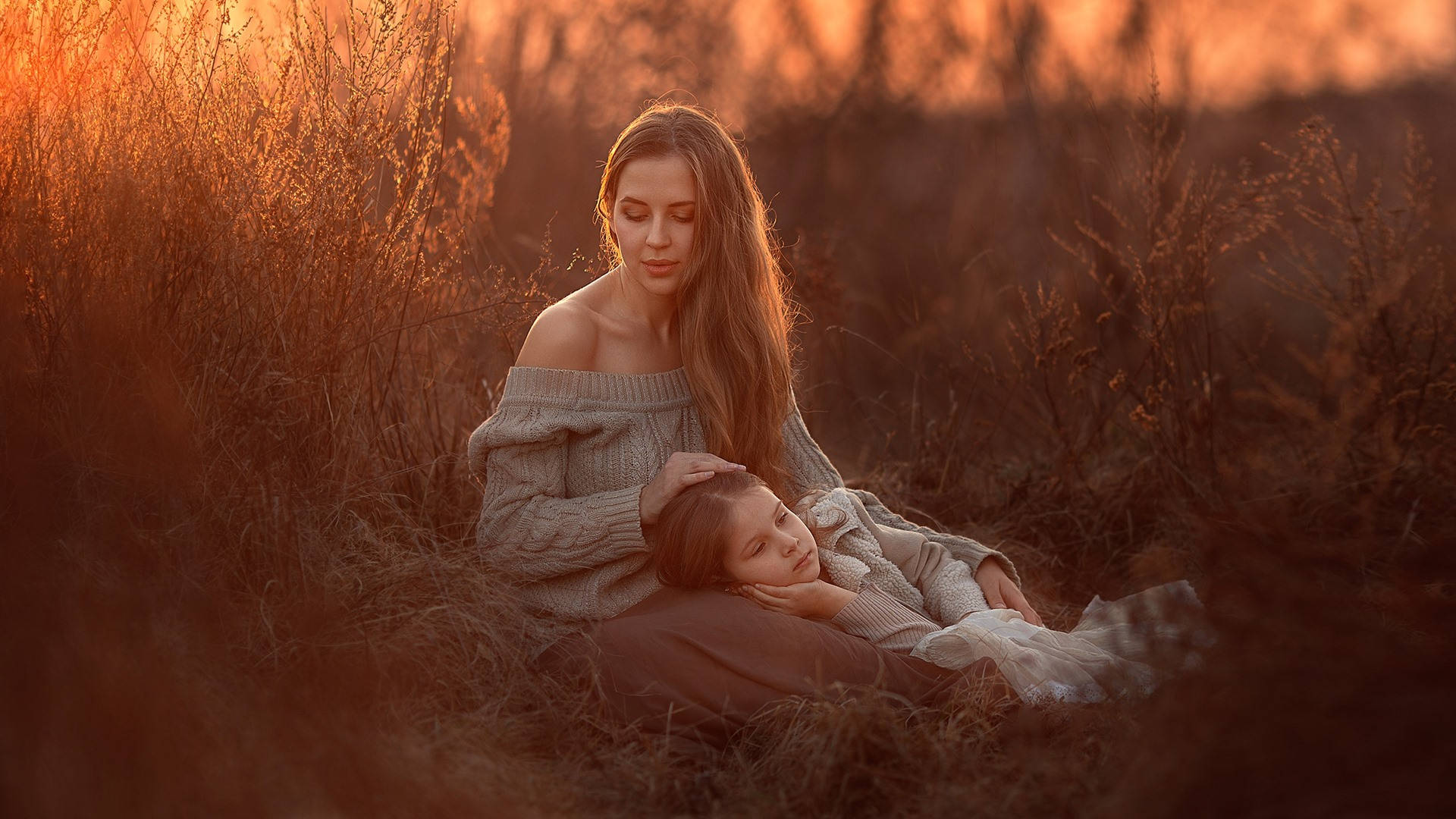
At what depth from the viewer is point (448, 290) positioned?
11.4 ft

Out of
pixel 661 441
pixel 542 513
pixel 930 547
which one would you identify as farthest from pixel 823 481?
pixel 542 513

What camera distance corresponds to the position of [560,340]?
2.76 m

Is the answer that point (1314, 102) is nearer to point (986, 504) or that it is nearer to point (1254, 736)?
point (986, 504)

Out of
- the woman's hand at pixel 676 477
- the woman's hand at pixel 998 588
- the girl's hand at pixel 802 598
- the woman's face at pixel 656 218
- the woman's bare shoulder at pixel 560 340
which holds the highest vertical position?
the woman's face at pixel 656 218

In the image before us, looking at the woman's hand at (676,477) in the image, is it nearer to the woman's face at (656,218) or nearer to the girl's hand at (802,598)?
the girl's hand at (802,598)

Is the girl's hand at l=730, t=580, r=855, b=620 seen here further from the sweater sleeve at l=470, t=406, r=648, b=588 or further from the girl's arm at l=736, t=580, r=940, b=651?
the sweater sleeve at l=470, t=406, r=648, b=588

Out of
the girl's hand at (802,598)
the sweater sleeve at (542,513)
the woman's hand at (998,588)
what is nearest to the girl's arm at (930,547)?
the woman's hand at (998,588)

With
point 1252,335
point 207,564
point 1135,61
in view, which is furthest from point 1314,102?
point 207,564

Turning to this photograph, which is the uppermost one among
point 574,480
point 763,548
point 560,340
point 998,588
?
point 560,340

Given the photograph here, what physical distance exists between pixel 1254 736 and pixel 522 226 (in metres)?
4.69

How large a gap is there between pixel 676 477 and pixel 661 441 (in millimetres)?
335

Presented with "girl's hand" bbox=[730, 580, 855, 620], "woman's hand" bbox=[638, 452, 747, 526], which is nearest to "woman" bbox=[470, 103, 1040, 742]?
"woman's hand" bbox=[638, 452, 747, 526]

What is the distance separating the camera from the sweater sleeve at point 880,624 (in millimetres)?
2619

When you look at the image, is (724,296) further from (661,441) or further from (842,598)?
(842,598)
